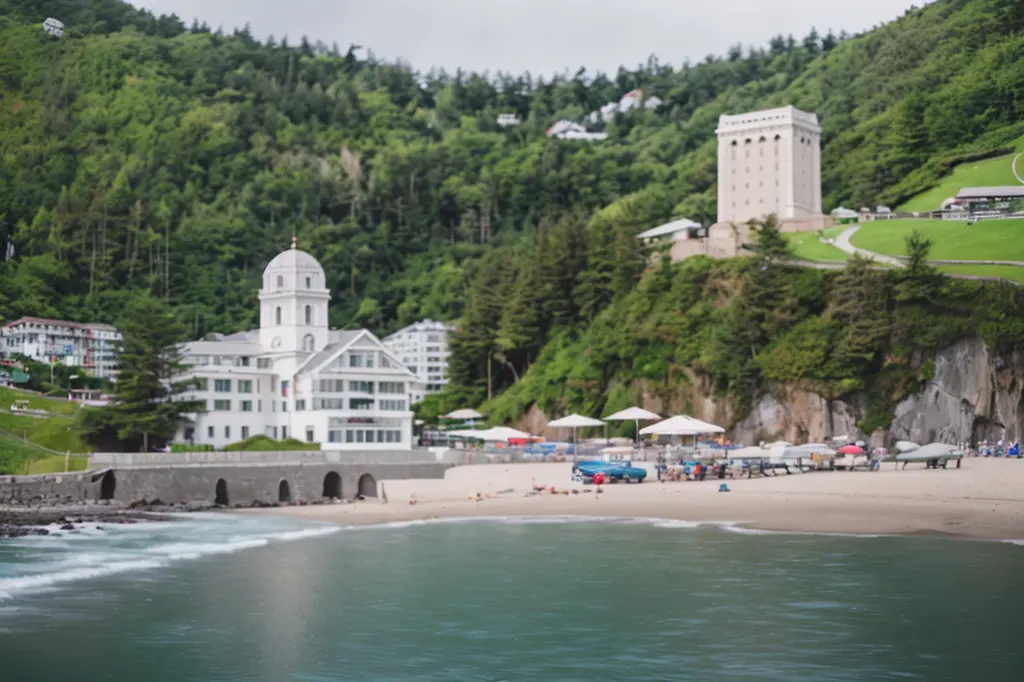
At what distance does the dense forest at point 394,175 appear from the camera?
97500 millimetres

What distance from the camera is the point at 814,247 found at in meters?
87.4

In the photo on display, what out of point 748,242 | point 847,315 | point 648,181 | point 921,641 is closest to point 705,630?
point 921,641

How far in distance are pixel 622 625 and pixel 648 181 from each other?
132 m

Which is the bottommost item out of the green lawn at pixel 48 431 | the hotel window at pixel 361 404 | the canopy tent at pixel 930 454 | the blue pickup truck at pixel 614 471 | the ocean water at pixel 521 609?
the ocean water at pixel 521 609

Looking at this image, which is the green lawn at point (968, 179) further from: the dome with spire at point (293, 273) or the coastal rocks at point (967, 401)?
the dome with spire at point (293, 273)

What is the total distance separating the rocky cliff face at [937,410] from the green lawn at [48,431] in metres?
37.9

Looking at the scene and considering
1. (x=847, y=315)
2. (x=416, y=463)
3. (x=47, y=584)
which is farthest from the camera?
(x=847, y=315)

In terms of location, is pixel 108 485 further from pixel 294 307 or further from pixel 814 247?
pixel 814 247

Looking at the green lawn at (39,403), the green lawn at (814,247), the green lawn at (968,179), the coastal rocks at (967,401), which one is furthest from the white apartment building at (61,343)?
the green lawn at (968,179)

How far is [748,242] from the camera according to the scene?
3396 inches

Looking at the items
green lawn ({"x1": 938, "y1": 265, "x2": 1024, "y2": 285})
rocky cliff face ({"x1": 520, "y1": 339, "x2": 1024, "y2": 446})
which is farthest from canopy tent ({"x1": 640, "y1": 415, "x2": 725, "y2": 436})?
green lawn ({"x1": 938, "y1": 265, "x2": 1024, "y2": 285})

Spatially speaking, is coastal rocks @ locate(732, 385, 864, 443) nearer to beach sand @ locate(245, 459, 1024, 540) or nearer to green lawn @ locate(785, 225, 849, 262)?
beach sand @ locate(245, 459, 1024, 540)

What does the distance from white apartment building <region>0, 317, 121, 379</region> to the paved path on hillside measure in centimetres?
Result: 5604

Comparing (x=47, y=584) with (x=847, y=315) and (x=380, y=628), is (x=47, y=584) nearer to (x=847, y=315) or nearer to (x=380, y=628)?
(x=380, y=628)
